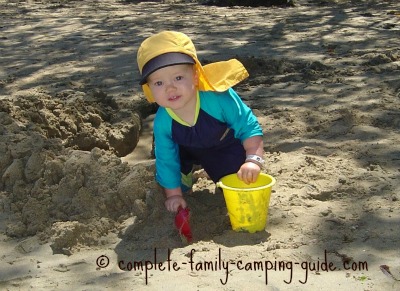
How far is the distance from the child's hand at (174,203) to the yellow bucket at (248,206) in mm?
245

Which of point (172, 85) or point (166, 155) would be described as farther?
point (166, 155)

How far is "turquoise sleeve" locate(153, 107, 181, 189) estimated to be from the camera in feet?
11.0

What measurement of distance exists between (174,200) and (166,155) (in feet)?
0.74

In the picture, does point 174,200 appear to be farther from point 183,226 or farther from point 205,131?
point 205,131

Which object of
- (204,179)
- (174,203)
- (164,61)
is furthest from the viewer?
(204,179)

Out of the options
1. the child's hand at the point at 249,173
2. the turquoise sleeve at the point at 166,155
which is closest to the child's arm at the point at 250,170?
the child's hand at the point at 249,173

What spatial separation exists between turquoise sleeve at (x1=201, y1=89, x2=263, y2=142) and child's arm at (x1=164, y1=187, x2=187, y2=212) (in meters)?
0.40

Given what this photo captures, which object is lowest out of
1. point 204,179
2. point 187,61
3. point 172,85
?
point 204,179

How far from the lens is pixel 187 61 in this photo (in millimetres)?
3064

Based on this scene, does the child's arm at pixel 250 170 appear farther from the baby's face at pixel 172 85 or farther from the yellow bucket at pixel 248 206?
the baby's face at pixel 172 85

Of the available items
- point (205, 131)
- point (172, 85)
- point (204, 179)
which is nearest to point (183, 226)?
point (205, 131)

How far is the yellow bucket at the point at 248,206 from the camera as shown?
3.04 meters

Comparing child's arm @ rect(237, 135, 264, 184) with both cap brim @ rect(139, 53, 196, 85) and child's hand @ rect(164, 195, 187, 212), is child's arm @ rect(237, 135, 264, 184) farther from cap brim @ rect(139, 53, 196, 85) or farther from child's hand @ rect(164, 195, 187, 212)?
cap brim @ rect(139, 53, 196, 85)

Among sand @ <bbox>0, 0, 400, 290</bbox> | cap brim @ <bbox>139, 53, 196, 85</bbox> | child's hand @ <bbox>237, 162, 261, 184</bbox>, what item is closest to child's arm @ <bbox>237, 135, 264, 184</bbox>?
child's hand @ <bbox>237, 162, 261, 184</bbox>
